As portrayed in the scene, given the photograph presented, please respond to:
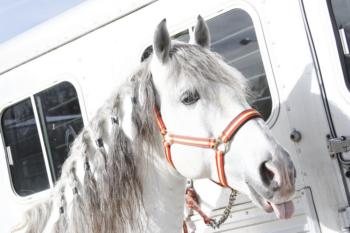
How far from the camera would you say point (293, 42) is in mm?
2988

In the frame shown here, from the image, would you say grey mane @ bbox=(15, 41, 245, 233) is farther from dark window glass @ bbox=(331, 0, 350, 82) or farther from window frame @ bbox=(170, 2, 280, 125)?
dark window glass @ bbox=(331, 0, 350, 82)

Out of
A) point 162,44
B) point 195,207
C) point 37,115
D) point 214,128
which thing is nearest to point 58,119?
point 37,115

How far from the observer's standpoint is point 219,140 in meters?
2.21

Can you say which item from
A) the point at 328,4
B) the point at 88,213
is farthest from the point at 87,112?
the point at 328,4

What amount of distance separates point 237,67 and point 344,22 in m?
0.68

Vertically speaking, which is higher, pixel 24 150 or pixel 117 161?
pixel 24 150

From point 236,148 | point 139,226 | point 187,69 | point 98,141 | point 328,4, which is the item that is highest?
point 328,4

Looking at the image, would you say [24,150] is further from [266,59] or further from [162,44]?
[162,44]

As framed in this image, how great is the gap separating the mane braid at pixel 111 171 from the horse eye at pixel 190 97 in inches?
7.1

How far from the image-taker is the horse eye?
2.26 meters

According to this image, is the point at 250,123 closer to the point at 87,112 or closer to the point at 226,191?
the point at 226,191

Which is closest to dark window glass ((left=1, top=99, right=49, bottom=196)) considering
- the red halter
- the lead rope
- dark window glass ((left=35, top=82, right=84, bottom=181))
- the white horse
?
dark window glass ((left=35, top=82, right=84, bottom=181))

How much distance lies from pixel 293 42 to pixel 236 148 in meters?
1.06

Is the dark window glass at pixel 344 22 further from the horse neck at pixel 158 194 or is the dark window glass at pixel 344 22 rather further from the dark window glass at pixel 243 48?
the horse neck at pixel 158 194
